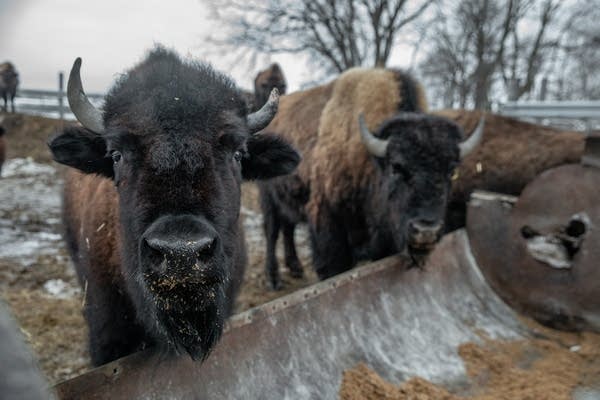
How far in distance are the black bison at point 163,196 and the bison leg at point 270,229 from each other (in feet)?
11.4

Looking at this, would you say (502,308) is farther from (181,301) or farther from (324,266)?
(181,301)

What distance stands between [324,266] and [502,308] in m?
1.84

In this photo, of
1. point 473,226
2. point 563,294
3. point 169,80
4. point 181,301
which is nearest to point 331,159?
point 473,226

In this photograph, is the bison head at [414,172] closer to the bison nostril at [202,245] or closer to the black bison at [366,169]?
the black bison at [366,169]

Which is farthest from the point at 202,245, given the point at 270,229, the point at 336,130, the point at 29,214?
the point at 29,214

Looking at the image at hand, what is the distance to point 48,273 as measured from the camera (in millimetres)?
6043

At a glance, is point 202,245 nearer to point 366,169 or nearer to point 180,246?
point 180,246

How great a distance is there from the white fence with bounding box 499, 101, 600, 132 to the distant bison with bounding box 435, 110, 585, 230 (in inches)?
101

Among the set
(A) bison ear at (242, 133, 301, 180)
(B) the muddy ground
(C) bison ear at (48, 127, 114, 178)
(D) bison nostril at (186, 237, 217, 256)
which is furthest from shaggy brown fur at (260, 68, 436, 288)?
(D) bison nostril at (186, 237, 217, 256)

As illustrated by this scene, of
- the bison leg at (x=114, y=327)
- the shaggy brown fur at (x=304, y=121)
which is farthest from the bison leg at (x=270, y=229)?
the bison leg at (x=114, y=327)

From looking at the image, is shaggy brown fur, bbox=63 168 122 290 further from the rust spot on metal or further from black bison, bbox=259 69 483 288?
the rust spot on metal

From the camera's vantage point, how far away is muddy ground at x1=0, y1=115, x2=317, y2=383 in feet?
13.8

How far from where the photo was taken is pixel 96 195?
2.99 m

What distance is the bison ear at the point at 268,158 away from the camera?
3006 mm
